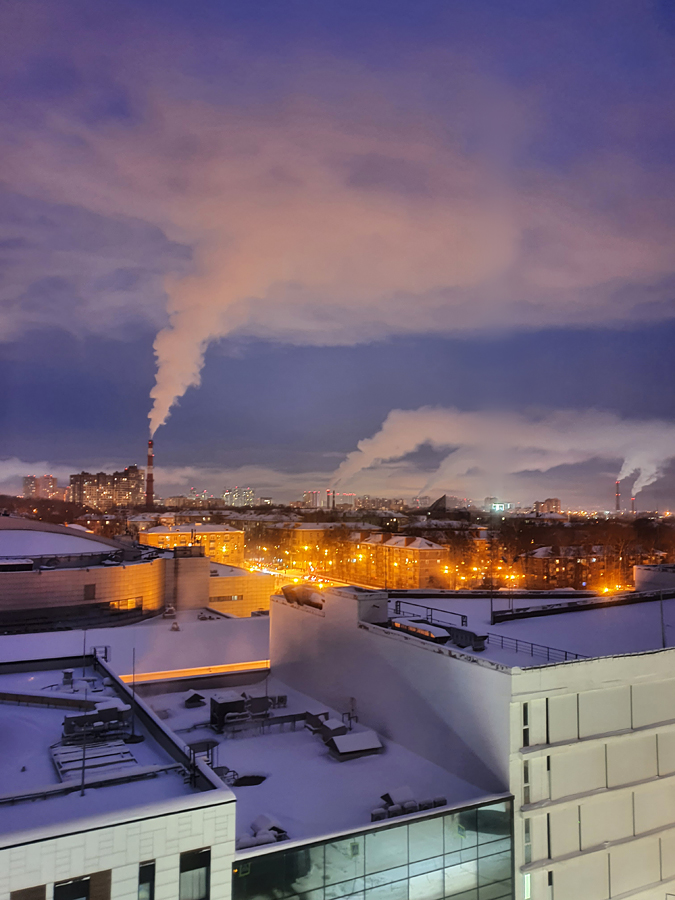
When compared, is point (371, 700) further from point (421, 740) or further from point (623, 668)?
point (623, 668)

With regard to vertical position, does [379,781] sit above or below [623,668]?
below

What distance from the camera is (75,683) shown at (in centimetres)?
1789

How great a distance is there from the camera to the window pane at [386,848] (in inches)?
489

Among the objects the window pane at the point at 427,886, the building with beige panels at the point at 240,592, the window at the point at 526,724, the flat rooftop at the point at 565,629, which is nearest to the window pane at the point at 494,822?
the window pane at the point at 427,886

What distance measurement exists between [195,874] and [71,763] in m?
3.82

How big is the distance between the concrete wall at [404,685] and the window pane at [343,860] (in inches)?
144

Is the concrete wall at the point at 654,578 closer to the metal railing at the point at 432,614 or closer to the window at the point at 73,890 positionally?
the metal railing at the point at 432,614

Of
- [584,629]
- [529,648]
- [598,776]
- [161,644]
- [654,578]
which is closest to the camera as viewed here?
[598,776]

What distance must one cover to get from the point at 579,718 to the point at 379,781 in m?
5.15

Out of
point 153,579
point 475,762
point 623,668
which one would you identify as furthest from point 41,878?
point 153,579

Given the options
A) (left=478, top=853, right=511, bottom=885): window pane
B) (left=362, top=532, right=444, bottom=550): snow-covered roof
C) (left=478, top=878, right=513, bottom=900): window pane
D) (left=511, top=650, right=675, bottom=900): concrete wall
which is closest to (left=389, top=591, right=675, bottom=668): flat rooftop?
(left=511, top=650, right=675, bottom=900): concrete wall

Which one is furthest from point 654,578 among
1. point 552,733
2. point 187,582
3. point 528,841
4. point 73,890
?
point 187,582

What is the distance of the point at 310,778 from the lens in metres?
16.0

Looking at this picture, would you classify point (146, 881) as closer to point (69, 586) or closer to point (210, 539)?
point (69, 586)
